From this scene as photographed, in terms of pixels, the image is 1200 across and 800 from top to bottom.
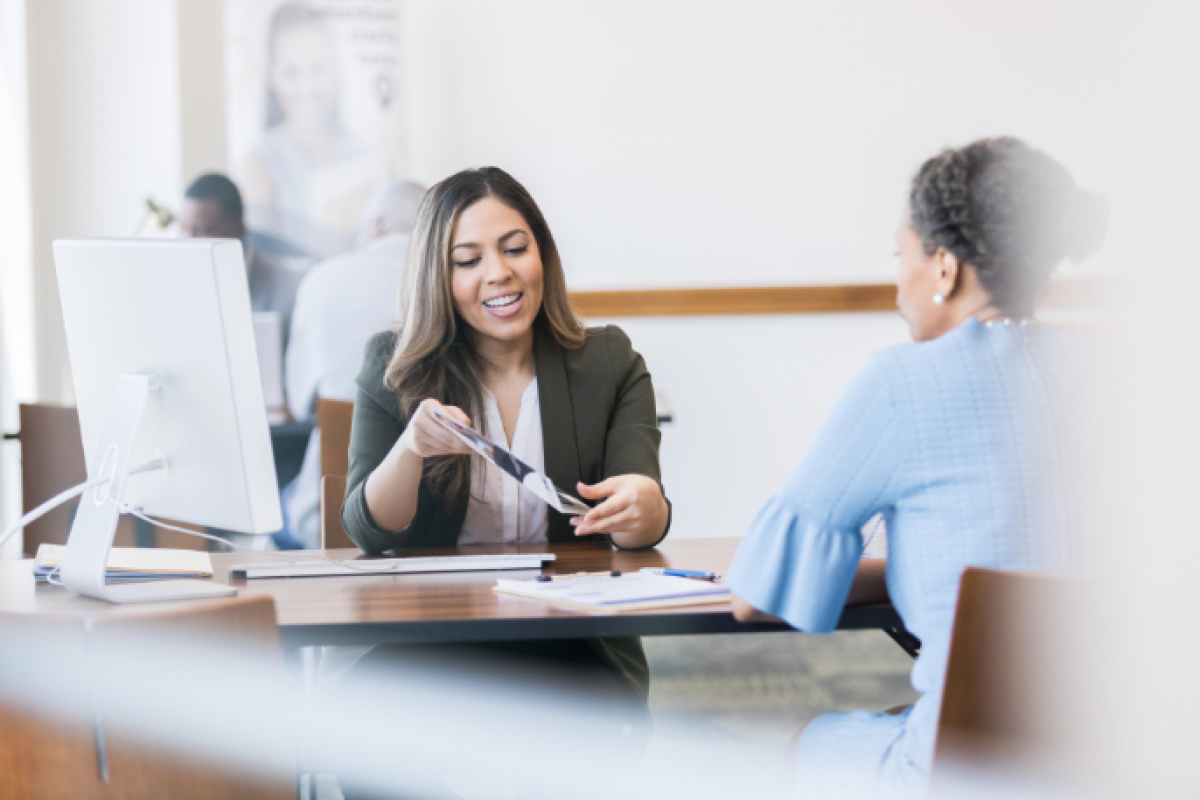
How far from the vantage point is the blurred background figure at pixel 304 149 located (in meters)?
4.09

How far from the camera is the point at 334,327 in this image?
3289 mm

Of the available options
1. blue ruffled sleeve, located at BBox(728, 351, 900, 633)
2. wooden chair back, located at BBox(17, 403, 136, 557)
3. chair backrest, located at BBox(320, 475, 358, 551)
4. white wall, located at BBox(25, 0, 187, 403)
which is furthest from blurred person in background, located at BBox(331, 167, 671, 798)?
white wall, located at BBox(25, 0, 187, 403)

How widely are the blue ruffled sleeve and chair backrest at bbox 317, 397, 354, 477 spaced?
1.40 meters

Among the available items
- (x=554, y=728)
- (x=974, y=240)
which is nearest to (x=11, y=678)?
(x=554, y=728)

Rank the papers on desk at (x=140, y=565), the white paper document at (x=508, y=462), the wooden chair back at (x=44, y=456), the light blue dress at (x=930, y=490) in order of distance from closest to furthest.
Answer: the light blue dress at (x=930, y=490) → the white paper document at (x=508, y=462) → the papers on desk at (x=140, y=565) → the wooden chair back at (x=44, y=456)

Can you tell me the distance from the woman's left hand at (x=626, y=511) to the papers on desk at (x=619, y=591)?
6.5 inches

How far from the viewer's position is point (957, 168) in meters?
1.23

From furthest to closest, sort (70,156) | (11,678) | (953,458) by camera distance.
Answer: (70,156)
(953,458)
(11,678)

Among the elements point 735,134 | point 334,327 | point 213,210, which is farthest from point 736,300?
→ point 213,210

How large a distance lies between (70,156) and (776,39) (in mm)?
2741

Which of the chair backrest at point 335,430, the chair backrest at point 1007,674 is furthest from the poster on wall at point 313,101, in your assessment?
the chair backrest at point 1007,674

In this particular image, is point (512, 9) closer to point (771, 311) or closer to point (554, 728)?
point (771, 311)

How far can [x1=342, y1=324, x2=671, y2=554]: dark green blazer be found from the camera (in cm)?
185

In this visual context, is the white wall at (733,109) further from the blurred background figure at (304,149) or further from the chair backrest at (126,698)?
the chair backrest at (126,698)
